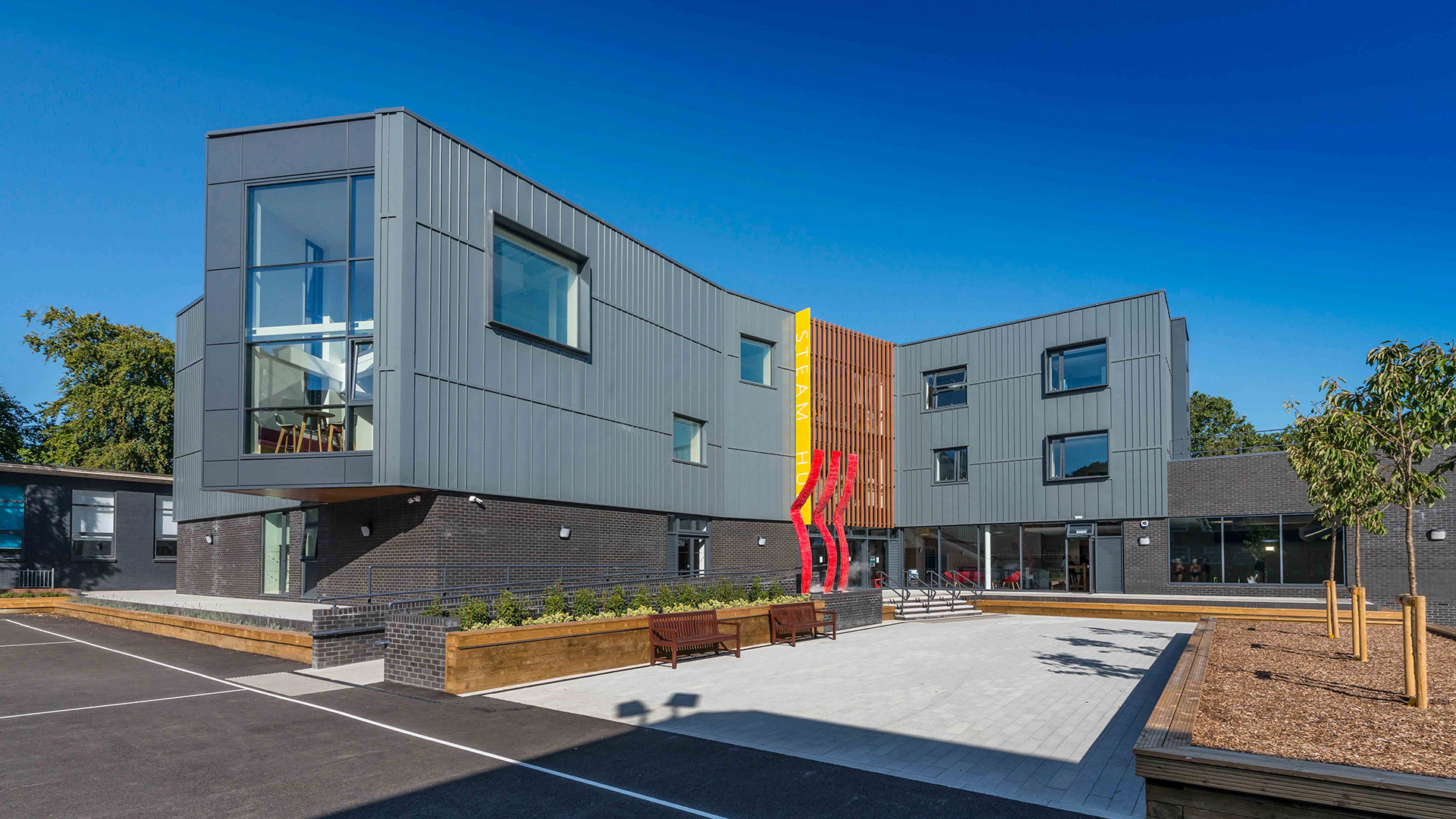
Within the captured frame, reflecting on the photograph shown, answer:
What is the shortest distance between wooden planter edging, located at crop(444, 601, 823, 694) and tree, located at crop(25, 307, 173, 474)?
3605cm

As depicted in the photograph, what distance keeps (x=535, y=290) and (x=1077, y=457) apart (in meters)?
18.7

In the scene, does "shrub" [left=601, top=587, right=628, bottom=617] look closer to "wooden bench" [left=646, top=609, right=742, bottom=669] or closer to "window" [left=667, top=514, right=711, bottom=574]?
"wooden bench" [left=646, top=609, right=742, bottom=669]

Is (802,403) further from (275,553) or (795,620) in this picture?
(275,553)

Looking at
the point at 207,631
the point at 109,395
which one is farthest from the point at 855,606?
the point at 109,395

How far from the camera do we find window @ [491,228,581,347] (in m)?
19.6

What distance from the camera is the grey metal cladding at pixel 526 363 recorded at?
17188 mm

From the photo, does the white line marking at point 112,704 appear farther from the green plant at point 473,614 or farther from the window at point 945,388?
the window at point 945,388

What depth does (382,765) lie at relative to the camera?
7.69m

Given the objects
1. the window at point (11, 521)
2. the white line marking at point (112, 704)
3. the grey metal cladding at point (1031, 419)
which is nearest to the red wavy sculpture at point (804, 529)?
the grey metal cladding at point (1031, 419)

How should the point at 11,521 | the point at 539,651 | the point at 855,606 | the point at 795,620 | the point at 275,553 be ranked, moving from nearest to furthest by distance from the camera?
the point at 539,651 < the point at 795,620 < the point at 855,606 < the point at 275,553 < the point at 11,521

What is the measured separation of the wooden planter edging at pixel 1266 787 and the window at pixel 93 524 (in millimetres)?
37680

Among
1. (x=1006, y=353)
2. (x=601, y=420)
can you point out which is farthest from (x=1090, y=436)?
(x=601, y=420)

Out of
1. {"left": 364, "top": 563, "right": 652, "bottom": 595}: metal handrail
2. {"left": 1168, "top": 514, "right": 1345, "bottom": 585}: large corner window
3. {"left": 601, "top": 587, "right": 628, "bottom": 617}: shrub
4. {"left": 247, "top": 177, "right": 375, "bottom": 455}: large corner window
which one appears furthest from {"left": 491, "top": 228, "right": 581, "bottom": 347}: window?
{"left": 1168, "top": 514, "right": 1345, "bottom": 585}: large corner window

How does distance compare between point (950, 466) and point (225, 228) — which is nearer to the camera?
point (225, 228)
